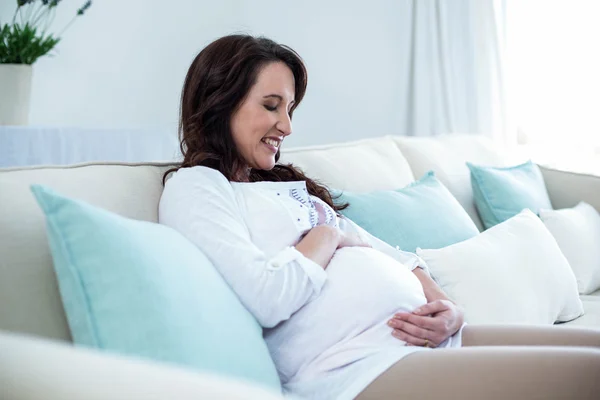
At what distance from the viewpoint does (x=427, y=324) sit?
4.61 feet

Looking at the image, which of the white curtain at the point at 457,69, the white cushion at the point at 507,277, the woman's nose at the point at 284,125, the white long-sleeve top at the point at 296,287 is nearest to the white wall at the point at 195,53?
the white curtain at the point at 457,69

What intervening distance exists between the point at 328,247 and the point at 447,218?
81 cm

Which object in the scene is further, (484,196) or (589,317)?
(484,196)

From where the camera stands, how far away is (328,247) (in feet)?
4.77

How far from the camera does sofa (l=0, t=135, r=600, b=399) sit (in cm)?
66

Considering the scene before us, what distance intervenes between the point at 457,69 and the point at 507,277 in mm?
2472

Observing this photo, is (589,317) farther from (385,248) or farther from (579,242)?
(385,248)

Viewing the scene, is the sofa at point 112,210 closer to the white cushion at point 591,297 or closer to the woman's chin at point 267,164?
the white cushion at point 591,297

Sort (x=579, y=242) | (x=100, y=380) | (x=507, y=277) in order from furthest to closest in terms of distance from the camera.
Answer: (x=579, y=242) < (x=507, y=277) < (x=100, y=380)

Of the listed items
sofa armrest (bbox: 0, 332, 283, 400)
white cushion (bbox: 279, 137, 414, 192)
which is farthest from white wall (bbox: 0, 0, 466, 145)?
sofa armrest (bbox: 0, 332, 283, 400)

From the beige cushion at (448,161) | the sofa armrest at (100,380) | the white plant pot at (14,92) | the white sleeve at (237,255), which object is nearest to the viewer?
the sofa armrest at (100,380)

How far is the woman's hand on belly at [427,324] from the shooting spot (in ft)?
4.55

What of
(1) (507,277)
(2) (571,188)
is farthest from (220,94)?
(2) (571,188)

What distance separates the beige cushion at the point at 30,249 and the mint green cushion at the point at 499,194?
1455mm
